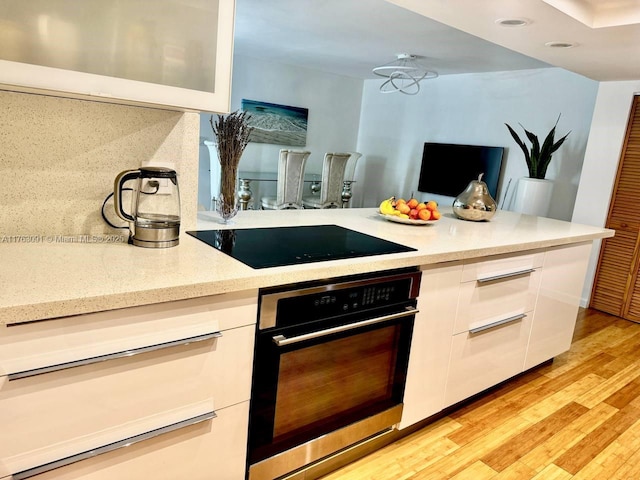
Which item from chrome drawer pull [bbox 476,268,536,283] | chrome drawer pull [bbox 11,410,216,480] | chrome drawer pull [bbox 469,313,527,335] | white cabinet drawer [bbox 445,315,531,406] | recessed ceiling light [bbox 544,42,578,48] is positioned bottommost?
white cabinet drawer [bbox 445,315,531,406]

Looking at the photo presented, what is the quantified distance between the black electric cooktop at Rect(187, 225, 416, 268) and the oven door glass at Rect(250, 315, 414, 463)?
23cm

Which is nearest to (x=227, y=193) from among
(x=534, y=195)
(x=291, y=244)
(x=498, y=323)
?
(x=291, y=244)

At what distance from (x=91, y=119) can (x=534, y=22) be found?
215 cm

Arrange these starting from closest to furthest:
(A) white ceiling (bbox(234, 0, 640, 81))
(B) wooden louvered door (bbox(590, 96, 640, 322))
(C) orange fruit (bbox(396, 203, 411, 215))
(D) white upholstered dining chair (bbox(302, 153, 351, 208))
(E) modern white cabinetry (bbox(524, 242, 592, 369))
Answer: (A) white ceiling (bbox(234, 0, 640, 81))
(C) orange fruit (bbox(396, 203, 411, 215))
(E) modern white cabinetry (bbox(524, 242, 592, 369))
(B) wooden louvered door (bbox(590, 96, 640, 322))
(D) white upholstered dining chair (bbox(302, 153, 351, 208))

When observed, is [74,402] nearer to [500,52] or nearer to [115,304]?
[115,304]

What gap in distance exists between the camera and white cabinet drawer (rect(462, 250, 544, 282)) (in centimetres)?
194

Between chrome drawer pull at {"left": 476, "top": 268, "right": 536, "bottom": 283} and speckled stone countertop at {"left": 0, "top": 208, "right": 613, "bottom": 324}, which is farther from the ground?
speckled stone countertop at {"left": 0, "top": 208, "right": 613, "bottom": 324}

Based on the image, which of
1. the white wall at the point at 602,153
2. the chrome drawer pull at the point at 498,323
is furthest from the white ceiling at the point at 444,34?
the chrome drawer pull at the point at 498,323

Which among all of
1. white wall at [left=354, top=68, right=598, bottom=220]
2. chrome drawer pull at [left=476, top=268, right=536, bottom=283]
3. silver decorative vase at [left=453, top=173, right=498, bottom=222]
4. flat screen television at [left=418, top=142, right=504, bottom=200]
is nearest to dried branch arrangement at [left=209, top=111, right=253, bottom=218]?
chrome drawer pull at [left=476, top=268, right=536, bottom=283]

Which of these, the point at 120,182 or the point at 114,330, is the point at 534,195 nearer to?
the point at 120,182

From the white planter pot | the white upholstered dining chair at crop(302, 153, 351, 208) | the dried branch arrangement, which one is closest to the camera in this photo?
the dried branch arrangement

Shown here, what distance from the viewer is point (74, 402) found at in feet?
3.52

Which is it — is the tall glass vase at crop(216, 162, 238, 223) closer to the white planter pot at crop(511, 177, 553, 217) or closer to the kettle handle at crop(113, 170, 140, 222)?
the kettle handle at crop(113, 170, 140, 222)

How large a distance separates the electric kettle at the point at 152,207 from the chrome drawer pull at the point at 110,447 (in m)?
0.54
